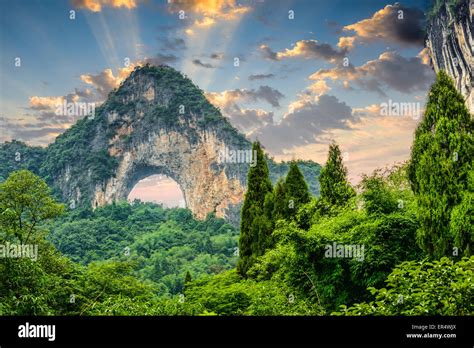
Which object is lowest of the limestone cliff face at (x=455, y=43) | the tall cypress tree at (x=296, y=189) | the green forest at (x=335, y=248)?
the green forest at (x=335, y=248)

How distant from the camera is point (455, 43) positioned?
22000 mm

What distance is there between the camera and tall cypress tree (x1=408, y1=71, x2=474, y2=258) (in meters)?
6.50

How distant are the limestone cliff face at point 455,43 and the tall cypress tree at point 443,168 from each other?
586 inches

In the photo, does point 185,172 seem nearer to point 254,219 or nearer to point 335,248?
point 254,219

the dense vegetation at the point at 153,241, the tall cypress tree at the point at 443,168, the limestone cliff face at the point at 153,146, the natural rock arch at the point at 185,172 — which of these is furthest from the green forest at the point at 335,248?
the limestone cliff face at the point at 153,146

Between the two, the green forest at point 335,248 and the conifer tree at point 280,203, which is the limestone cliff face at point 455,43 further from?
the conifer tree at point 280,203

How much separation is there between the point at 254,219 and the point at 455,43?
1498 centimetres

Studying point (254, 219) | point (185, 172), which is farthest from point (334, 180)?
point (185, 172)

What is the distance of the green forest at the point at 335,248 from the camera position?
12.8 feet

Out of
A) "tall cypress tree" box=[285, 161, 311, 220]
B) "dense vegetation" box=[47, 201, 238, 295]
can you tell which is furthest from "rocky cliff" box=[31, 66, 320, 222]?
"tall cypress tree" box=[285, 161, 311, 220]

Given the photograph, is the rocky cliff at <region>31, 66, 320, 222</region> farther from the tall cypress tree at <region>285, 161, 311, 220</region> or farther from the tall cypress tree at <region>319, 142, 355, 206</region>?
the tall cypress tree at <region>319, 142, 355, 206</region>

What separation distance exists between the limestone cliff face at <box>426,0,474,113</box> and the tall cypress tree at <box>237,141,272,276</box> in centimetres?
1190

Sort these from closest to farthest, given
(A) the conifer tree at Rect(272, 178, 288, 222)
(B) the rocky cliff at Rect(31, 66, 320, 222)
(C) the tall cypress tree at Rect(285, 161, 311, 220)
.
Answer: (A) the conifer tree at Rect(272, 178, 288, 222) < (C) the tall cypress tree at Rect(285, 161, 311, 220) < (B) the rocky cliff at Rect(31, 66, 320, 222)
